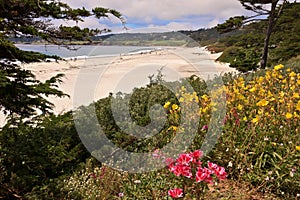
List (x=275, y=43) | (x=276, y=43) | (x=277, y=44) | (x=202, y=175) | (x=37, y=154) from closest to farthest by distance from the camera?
(x=202, y=175) → (x=37, y=154) → (x=275, y=43) → (x=276, y=43) → (x=277, y=44)

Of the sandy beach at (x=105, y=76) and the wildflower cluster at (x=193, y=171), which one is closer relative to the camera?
the wildflower cluster at (x=193, y=171)

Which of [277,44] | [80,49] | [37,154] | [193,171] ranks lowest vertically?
[37,154]

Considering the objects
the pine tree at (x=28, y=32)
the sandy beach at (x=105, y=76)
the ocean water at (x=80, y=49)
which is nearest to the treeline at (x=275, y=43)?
the sandy beach at (x=105, y=76)

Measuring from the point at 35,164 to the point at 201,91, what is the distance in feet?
8.83

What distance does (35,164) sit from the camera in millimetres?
3578

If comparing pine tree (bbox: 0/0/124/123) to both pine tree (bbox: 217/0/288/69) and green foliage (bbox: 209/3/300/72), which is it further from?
green foliage (bbox: 209/3/300/72)

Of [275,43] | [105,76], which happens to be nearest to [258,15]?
[105,76]

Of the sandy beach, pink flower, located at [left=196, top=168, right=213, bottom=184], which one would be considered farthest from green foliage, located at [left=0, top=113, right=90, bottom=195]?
pink flower, located at [left=196, top=168, right=213, bottom=184]

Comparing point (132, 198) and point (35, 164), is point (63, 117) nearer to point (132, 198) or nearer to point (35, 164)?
point (35, 164)

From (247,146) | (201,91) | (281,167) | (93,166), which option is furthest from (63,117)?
(281,167)

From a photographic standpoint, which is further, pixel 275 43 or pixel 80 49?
pixel 275 43

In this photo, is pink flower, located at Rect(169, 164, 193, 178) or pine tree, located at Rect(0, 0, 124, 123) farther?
pine tree, located at Rect(0, 0, 124, 123)

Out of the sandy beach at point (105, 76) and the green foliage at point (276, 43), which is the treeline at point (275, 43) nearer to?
the green foliage at point (276, 43)

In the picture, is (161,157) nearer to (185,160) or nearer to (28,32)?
(185,160)
